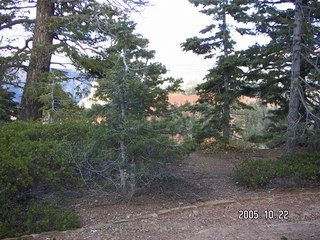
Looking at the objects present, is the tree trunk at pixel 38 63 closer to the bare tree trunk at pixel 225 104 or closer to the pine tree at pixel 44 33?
the pine tree at pixel 44 33

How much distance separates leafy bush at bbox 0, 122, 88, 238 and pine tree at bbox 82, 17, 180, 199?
0.90 meters

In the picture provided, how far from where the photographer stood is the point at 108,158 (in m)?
4.97

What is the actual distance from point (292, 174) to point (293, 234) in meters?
2.34

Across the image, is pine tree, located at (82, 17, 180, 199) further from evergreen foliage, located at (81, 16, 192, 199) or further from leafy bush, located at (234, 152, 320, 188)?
leafy bush, located at (234, 152, 320, 188)

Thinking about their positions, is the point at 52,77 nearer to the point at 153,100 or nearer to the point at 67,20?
the point at 67,20

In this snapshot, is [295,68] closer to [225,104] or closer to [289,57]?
[289,57]

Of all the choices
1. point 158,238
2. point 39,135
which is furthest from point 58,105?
point 158,238

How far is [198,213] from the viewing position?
15.5 ft

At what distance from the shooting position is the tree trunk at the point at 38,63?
8.51m

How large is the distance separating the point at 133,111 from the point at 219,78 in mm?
6139

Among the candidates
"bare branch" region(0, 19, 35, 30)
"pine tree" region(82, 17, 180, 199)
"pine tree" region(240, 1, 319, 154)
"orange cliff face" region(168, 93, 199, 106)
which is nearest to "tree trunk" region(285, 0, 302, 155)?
"pine tree" region(240, 1, 319, 154)

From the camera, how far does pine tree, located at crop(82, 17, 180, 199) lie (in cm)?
474

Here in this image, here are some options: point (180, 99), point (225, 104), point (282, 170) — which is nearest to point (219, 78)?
point (225, 104)
